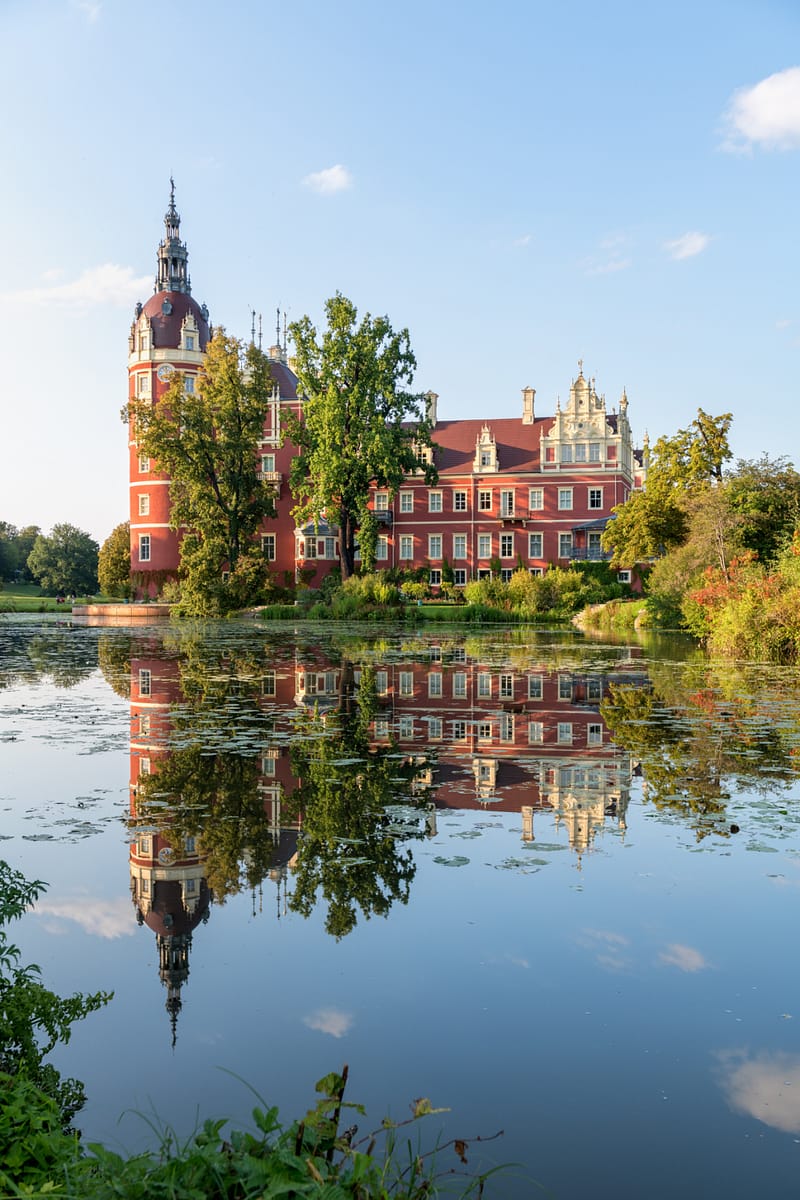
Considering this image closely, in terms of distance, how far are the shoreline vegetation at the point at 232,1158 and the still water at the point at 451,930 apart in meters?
0.13

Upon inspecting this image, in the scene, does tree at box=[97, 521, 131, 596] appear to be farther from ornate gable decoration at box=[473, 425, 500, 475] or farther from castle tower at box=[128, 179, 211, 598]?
ornate gable decoration at box=[473, 425, 500, 475]

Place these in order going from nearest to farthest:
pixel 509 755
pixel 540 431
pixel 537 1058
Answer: pixel 537 1058
pixel 509 755
pixel 540 431

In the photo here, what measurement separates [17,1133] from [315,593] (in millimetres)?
45603

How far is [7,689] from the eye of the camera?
52.7 feet

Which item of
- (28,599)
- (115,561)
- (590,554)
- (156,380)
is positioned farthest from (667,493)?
(28,599)

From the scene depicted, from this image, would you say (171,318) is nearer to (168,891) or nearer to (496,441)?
(496,441)

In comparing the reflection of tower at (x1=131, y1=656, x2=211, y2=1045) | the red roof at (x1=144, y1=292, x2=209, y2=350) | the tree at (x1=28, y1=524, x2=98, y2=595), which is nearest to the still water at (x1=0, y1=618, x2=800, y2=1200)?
the reflection of tower at (x1=131, y1=656, x2=211, y2=1045)

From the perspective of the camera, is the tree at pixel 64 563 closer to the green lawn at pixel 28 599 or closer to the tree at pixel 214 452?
the green lawn at pixel 28 599

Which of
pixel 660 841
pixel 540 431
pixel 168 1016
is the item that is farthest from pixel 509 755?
pixel 540 431

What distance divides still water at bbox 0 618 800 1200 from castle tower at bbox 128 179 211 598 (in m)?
52.5

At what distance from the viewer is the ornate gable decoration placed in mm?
63094

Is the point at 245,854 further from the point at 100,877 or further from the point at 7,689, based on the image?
the point at 7,689

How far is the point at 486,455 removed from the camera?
63438 millimetres

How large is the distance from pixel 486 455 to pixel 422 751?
55.0 meters
